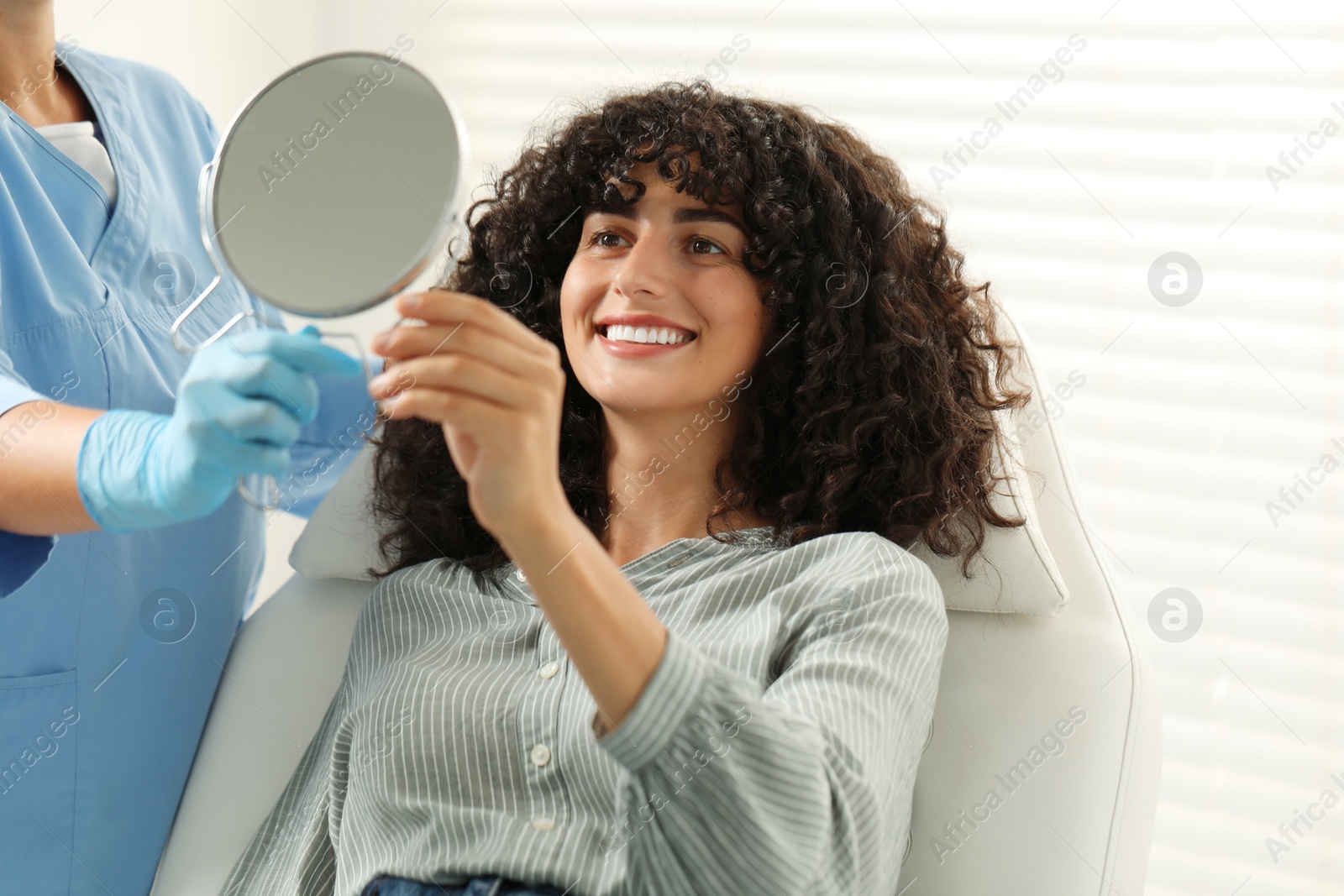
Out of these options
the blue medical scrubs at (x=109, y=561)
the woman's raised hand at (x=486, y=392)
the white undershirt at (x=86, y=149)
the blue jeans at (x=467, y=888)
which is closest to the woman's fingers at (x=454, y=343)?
the woman's raised hand at (x=486, y=392)

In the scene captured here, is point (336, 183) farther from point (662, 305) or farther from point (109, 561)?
point (109, 561)

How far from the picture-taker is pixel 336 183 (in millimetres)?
855

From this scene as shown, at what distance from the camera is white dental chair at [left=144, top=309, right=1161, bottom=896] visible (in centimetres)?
116

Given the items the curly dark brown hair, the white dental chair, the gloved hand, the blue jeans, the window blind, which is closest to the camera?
the gloved hand

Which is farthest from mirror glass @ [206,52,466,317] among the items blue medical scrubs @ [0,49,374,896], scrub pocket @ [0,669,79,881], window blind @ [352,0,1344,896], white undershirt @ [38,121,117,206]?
window blind @ [352,0,1344,896]

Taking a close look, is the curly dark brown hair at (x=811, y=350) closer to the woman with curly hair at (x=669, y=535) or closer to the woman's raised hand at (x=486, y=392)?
the woman with curly hair at (x=669, y=535)

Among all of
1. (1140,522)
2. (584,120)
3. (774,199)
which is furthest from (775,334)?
(1140,522)

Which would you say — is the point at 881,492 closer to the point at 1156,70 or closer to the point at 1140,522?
the point at 1140,522

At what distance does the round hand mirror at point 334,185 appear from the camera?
802mm

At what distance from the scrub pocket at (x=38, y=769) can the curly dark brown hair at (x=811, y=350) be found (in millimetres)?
398

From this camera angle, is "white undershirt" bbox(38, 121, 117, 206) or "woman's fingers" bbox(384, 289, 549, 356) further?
"white undershirt" bbox(38, 121, 117, 206)

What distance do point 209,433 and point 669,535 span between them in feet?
1.96

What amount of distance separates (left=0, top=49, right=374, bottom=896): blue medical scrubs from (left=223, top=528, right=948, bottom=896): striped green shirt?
0.18m

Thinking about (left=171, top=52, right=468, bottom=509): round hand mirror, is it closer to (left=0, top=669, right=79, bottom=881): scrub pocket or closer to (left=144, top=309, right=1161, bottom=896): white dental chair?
(left=0, top=669, right=79, bottom=881): scrub pocket
